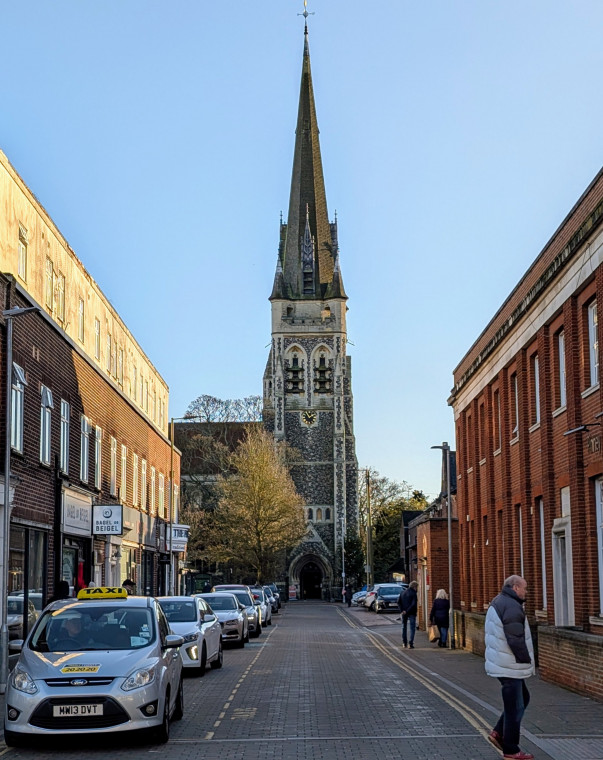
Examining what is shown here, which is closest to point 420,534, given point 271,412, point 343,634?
point 343,634

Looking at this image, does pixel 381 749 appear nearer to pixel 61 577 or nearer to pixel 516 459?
pixel 516 459

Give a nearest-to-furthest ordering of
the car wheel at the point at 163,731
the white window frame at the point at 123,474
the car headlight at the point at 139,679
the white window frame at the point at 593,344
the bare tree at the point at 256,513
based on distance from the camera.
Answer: the car headlight at the point at 139,679 → the car wheel at the point at 163,731 → the white window frame at the point at 593,344 → the white window frame at the point at 123,474 → the bare tree at the point at 256,513

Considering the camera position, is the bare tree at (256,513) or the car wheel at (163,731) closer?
the car wheel at (163,731)

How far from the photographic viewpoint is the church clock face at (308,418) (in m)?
108

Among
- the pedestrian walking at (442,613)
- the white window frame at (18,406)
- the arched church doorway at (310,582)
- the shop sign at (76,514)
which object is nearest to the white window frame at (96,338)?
the shop sign at (76,514)

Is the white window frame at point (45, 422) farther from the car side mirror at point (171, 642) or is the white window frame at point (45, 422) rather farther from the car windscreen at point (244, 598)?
the car windscreen at point (244, 598)

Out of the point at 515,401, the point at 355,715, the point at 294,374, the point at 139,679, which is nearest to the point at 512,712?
the point at 139,679

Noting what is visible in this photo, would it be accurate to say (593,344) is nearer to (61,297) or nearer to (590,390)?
(590,390)

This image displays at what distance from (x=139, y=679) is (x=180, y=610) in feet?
34.1

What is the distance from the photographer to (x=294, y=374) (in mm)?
109688

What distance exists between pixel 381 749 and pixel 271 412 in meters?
95.2

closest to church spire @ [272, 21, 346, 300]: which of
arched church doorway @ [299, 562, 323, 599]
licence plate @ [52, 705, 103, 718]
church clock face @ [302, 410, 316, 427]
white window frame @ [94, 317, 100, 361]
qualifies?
church clock face @ [302, 410, 316, 427]

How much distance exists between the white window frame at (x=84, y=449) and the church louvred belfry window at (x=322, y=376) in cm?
7729

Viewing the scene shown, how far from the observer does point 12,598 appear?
2239 cm
